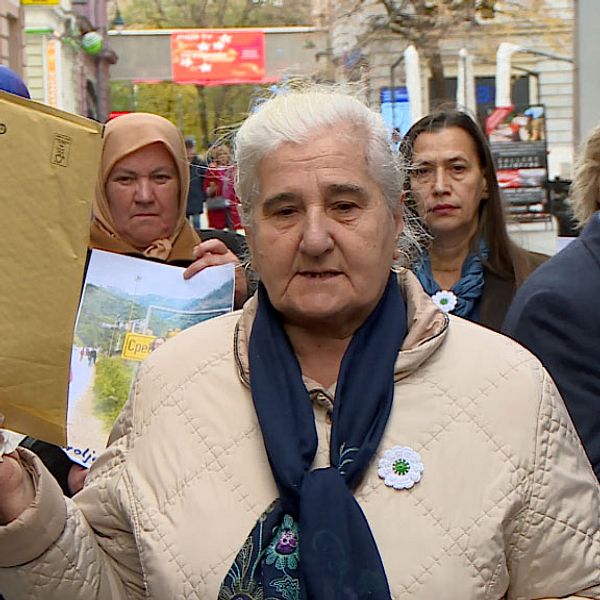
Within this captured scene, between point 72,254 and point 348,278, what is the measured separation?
56 centimetres

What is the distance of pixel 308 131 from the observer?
209 cm

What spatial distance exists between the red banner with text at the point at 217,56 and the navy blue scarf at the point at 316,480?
16.8 meters

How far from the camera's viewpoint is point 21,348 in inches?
67.4

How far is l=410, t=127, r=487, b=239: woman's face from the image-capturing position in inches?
155

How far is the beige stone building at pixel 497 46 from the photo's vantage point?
505 inches

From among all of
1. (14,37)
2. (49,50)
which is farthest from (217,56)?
(49,50)

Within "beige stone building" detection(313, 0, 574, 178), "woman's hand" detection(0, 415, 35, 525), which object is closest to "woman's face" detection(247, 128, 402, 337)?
"woman's hand" detection(0, 415, 35, 525)

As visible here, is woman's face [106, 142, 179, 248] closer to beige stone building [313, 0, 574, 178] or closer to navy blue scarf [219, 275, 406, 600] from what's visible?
navy blue scarf [219, 275, 406, 600]

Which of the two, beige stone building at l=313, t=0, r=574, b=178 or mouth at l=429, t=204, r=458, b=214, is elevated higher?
beige stone building at l=313, t=0, r=574, b=178

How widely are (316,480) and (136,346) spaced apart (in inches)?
46.6

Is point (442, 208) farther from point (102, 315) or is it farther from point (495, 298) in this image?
point (102, 315)

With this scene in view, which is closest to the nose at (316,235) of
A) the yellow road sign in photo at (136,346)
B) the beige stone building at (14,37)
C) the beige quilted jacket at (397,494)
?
the beige quilted jacket at (397,494)

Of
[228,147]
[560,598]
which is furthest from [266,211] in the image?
[560,598]

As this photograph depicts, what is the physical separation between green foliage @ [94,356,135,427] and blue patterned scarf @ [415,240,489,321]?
121 cm
